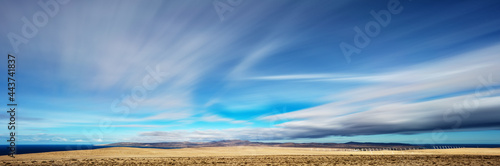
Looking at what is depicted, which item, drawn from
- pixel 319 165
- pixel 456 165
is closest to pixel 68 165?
pixel 319 165

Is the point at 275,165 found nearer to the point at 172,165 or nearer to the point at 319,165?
the point at 319,165

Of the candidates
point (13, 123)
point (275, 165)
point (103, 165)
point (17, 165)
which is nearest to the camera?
point (13, 123)

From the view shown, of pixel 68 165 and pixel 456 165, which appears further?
pixel 456 165

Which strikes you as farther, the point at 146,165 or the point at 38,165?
the point at 146,165

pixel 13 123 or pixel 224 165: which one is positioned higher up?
pixel 13 123

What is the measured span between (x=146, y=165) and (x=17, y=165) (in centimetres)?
1599

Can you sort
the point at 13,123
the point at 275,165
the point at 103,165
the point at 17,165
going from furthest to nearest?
1. the point at 275,165
2. the point at 103,165
3. the point at 17,165
4. the point at 13,123

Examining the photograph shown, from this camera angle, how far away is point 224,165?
125 feet

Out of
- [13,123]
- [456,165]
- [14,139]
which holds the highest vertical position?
[13,123]

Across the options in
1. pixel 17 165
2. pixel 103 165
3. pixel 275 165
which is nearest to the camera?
pixel 17 165

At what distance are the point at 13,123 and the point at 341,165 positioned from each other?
1642 inches

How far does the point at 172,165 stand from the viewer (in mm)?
37281

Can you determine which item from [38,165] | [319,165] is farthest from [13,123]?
[319,165]

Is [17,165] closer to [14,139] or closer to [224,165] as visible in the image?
[14,139]
